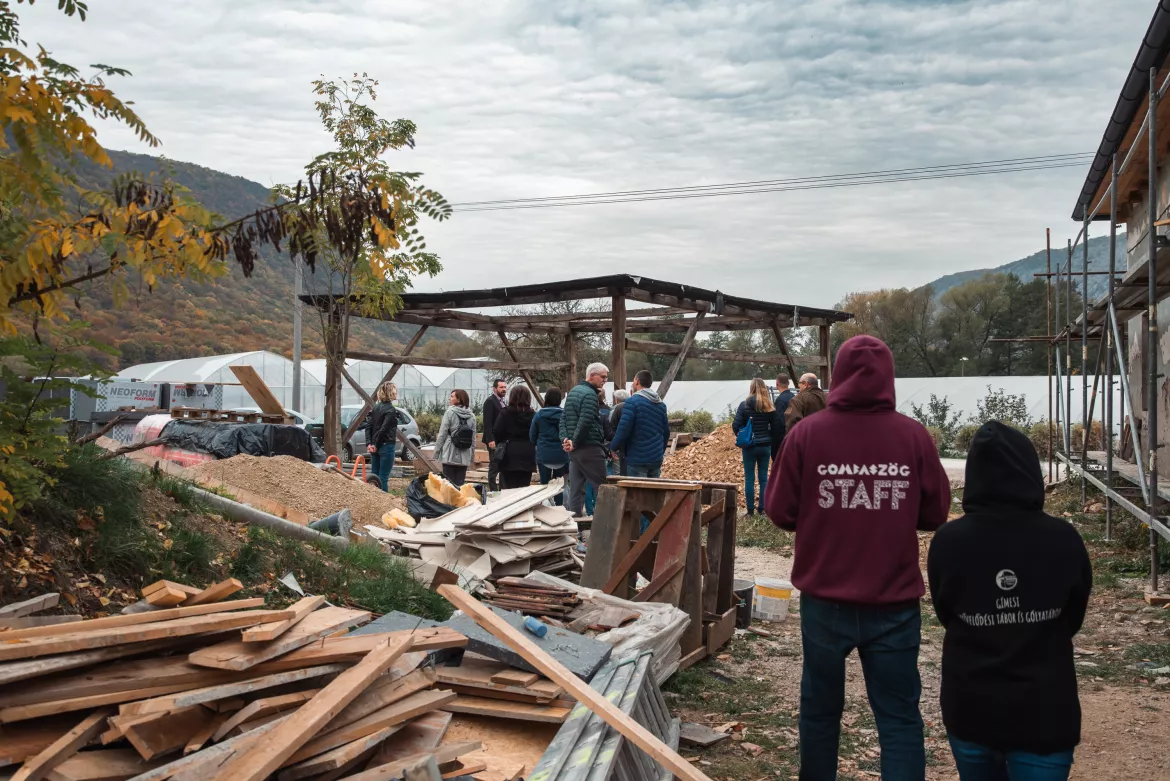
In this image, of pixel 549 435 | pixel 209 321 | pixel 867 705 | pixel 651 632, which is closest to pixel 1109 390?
pixel 549 435

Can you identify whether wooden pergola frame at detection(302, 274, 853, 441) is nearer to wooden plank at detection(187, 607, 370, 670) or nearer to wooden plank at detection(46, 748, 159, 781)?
wooden plank at detection(187, 607, 370, 670)

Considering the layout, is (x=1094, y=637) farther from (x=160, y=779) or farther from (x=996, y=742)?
(x=160, y=779)

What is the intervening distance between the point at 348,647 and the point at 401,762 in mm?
704

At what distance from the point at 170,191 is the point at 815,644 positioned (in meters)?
3.16

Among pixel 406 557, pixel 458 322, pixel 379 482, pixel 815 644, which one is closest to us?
pixel 815 644

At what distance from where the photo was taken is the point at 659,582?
647 cm

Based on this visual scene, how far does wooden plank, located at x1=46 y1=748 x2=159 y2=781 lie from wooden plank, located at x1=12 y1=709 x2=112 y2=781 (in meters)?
0.03

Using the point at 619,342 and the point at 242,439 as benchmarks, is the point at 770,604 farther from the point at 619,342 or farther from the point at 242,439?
the point at 242,439

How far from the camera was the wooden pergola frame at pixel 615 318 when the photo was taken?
44.7 ft

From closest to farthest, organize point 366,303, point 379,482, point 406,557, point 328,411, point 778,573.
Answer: point 406,557, point 778,573, point 379,482, point 366,303, point 328,411

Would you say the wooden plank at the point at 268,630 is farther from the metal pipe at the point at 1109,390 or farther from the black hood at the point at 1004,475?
the metal pipe at the point at 1109,390

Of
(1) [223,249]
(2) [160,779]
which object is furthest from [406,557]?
(2) [160,779]

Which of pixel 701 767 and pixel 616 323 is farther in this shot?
pixel 616 323

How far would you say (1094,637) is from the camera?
757 cm
